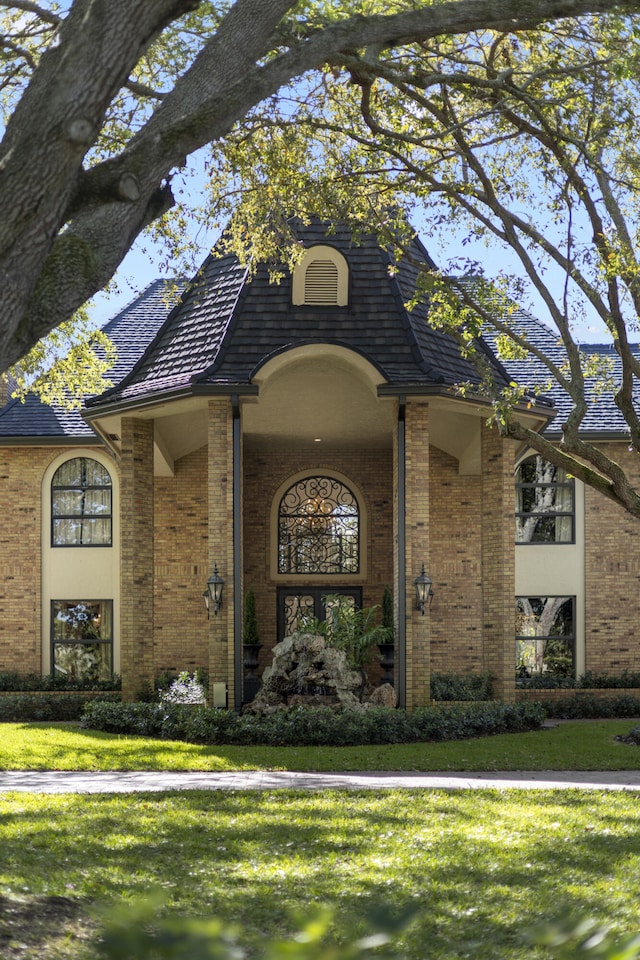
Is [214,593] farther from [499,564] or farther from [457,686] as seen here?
[457,686]

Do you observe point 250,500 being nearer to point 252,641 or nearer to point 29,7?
point 252,641

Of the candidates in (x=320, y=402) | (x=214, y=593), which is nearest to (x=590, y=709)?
(x=320, y=402)

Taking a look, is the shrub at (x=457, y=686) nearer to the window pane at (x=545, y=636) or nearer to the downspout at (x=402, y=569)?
the window pane at (x=545, y=636)

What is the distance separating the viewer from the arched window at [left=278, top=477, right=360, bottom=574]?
22.5 m

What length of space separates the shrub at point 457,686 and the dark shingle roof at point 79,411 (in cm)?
875

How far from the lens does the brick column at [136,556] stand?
18016 mm

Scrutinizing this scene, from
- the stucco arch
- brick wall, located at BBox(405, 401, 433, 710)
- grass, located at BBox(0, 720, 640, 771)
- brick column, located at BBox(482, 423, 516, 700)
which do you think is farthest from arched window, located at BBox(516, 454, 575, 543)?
grass, located at BBox(0, 720, 640, 771)

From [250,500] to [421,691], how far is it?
710 centimetres

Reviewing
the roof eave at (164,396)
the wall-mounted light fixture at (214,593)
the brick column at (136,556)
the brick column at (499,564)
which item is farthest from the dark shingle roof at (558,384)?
the wall-mounted light fixture at (214,593)

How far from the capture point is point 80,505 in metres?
23.0

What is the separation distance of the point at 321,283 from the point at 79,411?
19.7 ft

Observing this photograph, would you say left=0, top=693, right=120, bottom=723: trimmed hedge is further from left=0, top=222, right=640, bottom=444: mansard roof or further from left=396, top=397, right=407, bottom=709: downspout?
left=396, top=397, right=407, bottom=709: downspout

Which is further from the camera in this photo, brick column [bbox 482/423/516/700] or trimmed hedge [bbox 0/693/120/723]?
trimmed hedge [bbox 0/693/120/723]

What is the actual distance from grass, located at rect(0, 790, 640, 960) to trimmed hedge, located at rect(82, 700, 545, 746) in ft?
16.4
